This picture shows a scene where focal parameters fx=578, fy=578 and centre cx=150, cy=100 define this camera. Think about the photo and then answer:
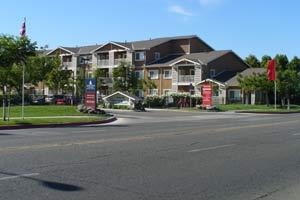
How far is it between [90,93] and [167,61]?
44.2 metres

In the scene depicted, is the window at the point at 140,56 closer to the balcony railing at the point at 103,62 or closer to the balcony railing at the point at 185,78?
the balcony railing at the point at 103,62

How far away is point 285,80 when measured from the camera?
6662 centimetres

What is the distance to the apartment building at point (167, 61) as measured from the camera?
79.6 metres

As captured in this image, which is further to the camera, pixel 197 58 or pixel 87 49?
pixel 87 49

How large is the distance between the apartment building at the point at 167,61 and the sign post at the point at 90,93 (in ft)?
122

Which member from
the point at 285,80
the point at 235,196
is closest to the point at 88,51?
the point at 285,80

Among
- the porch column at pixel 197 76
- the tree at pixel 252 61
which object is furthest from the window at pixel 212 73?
the tree at pixel 252 61

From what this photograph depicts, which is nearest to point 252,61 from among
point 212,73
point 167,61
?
point 167,61

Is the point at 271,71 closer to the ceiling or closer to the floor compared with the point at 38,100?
closer to the ceiling

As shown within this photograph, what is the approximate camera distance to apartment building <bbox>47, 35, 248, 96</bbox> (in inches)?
3135

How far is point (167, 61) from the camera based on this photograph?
277ft

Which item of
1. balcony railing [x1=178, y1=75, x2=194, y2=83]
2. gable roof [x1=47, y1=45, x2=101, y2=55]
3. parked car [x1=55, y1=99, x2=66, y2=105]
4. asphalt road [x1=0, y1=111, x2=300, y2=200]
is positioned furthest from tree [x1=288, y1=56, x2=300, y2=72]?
asphalt road [x1=0, y1=111, x2=300, y2=200]

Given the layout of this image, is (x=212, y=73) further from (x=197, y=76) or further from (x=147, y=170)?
(x=147, y=170)

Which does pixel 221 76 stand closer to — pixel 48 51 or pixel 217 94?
pixel 217 94
